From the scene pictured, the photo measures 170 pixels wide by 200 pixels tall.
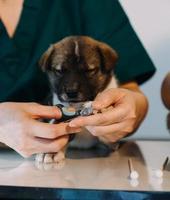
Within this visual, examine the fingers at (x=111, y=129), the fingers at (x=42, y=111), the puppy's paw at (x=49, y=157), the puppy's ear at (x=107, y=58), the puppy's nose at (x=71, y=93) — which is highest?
the puppy's ear at (x=107, y=58)

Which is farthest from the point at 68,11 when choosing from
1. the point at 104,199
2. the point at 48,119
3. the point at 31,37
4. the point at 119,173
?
the point at 104,199

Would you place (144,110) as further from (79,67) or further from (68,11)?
(68,11)

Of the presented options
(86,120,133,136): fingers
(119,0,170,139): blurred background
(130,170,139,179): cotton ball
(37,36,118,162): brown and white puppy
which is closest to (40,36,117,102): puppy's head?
(37,36,118,162): brown and white puppy

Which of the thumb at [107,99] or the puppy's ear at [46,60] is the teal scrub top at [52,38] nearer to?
the puppy's ear at [46,60]

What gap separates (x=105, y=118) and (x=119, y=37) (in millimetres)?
369

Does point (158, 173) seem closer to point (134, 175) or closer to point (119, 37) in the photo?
point (134, 175)

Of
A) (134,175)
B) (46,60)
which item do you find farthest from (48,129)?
(46,60)

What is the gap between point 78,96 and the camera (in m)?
0.90

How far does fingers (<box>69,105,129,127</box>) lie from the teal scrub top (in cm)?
27

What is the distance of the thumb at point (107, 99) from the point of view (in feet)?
2.51

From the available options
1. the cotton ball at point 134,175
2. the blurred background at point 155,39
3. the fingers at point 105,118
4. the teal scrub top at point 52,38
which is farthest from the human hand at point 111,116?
the blurred background at point 155,39

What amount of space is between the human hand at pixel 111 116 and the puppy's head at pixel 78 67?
0.09 m

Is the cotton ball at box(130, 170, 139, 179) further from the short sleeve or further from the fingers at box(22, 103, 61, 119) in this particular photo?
the short sleeve

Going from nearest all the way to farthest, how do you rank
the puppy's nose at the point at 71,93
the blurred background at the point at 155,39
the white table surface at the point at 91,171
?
the white table surface at the point at 91,171
the puppy's nose at the point at 71,93
the blurred background at the point at 155,39
